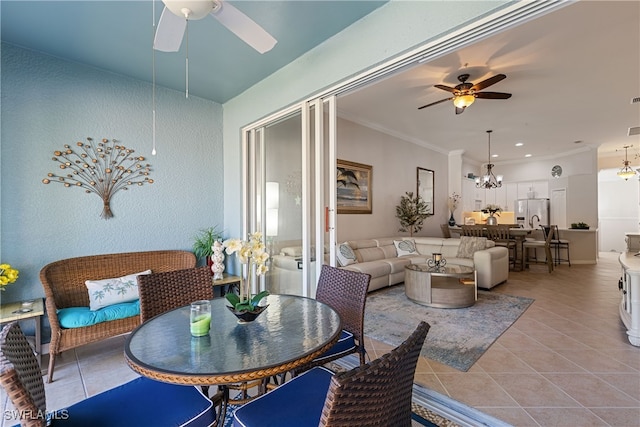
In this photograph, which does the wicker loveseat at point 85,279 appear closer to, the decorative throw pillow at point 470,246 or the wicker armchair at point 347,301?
the wicker armchair at point 347,301

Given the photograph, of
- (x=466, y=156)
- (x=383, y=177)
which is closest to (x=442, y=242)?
(x=383, y=177)

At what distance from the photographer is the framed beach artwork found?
16.8 feet

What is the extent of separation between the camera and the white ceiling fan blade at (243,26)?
5.26 ft

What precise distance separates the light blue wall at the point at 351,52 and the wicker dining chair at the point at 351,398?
185 cm

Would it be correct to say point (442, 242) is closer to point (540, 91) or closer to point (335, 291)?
point (540, 91)

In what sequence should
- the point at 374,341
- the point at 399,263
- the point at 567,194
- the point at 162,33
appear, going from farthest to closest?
the point at 567,194 → the point at 399,263 → the point at 374,341 → the point at 162,33

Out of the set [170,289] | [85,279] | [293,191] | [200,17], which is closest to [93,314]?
[85,279]

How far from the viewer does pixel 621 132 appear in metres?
6.14

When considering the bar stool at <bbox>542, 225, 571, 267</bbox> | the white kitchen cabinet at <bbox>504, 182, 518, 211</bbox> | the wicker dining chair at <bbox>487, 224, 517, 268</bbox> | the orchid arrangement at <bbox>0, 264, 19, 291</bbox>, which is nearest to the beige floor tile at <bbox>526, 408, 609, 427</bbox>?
the orchid arrangement at <bbox>0, 264, 19, 291</bbox>

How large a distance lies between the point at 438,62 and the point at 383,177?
2.88m

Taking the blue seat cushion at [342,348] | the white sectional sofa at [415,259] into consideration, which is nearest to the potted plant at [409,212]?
the white sectional sofa at [415,259]

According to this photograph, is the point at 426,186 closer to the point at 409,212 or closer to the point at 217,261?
the point at 409,212

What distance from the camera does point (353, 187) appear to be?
5.31 m

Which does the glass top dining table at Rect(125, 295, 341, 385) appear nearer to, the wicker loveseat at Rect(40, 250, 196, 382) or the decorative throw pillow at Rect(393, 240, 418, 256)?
the wicker loveseat at Rect(40, 250, 196, 382)
